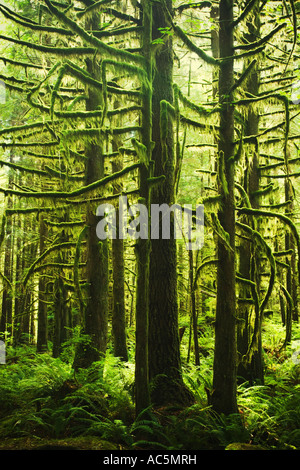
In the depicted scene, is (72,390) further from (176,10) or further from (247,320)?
(176,10)

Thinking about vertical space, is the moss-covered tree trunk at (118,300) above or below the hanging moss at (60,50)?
below

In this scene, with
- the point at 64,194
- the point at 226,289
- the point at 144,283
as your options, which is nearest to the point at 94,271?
the point at 64,194

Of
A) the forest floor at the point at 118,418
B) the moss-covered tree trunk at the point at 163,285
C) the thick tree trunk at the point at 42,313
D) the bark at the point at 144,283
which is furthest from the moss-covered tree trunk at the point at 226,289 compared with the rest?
the thick tree trunk at the point at 42,313

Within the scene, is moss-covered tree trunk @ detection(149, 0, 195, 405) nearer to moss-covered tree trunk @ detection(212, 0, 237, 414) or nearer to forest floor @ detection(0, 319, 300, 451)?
forest floor @ detection(0, 319, 300, 451)

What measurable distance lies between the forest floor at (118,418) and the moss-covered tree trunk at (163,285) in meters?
0.50

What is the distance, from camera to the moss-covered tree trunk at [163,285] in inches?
258

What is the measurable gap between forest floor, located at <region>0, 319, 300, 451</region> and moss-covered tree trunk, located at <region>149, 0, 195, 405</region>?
1.64 ft

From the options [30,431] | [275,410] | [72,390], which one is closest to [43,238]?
[72,390]

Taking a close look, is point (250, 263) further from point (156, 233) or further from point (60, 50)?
point (60, 50)

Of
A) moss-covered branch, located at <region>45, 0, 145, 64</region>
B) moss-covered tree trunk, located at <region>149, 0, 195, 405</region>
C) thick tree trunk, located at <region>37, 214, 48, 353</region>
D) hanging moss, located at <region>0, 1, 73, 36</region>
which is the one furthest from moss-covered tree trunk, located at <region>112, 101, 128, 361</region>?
moss-covered branch, located at <region>45, 0, 145, 64</region>

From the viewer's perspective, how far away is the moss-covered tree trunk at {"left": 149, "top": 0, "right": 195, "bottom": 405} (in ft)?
21.5

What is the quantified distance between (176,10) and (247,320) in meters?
7.09

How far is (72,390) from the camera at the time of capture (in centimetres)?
713

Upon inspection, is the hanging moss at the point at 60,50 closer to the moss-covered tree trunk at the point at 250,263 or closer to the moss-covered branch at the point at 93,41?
the moss-covered branch at the point at 93,41
